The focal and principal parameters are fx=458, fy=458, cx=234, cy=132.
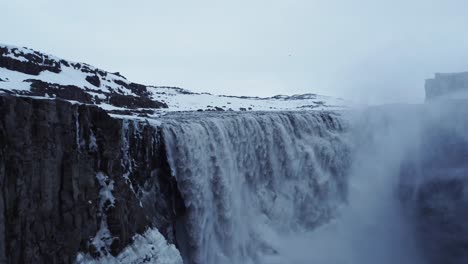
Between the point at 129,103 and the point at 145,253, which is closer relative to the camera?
the point at 145,253

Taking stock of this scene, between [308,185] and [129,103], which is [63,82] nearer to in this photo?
[129,103]

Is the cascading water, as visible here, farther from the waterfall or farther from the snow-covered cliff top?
the snow-covered cliff top

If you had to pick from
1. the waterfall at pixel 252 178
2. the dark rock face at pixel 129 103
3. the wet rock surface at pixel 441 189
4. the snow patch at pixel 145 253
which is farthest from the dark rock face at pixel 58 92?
the wet rock surface at pixel 441 189

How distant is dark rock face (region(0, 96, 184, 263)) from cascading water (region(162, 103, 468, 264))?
417 centimetres

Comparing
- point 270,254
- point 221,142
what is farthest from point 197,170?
point 270,254

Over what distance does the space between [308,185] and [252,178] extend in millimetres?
5154

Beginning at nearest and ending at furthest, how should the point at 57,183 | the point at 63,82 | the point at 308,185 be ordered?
the point at 57,183, the point at 308,185, the point at 63,82

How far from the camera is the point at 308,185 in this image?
78.6 feet

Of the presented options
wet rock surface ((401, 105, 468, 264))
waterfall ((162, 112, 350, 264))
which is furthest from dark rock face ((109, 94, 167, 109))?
wet rock surface ((401, 105, 468, 264))

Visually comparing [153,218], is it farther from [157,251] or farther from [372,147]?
[372,147]

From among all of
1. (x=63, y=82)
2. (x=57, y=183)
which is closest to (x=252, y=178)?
(x=57, y=183)

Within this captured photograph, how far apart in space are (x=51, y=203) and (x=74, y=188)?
0.65 metres

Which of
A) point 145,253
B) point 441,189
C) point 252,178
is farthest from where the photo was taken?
point 441,189

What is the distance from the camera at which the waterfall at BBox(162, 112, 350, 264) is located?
50.0ft
